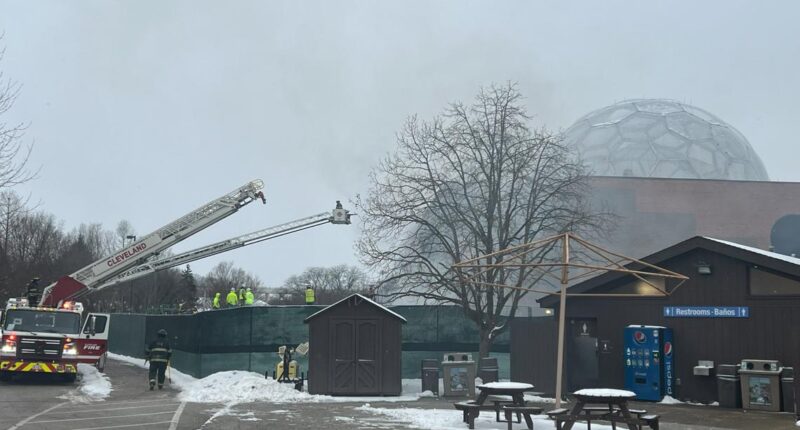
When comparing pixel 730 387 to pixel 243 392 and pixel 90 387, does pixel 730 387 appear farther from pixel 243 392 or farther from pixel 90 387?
pixel 90 387

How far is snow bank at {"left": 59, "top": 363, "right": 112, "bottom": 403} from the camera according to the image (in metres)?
19.1

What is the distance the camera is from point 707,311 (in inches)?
724

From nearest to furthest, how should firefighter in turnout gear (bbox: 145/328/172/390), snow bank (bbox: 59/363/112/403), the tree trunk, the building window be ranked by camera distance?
the building window, snow bank (bbox: 59/363/112/403), firefighter in turnout gear (bbox: 145/328/172/390), the tree trunk

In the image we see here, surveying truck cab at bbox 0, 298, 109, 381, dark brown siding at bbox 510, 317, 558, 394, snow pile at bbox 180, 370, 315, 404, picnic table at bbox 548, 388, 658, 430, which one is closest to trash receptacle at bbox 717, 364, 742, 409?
A: dark brown siding at bbox 510, 317, 558, 394

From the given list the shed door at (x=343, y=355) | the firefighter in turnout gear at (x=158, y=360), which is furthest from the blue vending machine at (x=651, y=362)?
the firefighter in turnout gear at (x=158, y=360)

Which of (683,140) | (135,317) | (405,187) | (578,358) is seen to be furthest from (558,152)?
(683,140)

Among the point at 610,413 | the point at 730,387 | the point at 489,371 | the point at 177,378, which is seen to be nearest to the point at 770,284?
the point at 730,387

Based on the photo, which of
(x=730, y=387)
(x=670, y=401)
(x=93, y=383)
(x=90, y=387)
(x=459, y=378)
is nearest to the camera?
(x=730, y=387)

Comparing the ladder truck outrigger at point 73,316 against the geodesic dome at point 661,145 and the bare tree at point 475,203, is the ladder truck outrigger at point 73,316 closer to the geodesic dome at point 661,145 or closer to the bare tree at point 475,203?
the bare tree at point 475,203

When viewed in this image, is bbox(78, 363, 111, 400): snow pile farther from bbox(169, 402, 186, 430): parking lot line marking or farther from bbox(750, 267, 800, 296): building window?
bbox(750, 267, 800, 296): building window

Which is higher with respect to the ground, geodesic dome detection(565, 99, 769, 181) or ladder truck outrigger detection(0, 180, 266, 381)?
geodesic dome detection(565, 99, 769, 181)

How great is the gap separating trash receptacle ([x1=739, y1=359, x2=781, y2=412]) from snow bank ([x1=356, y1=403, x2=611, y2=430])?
502 centimetres

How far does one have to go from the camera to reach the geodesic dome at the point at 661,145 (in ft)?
182

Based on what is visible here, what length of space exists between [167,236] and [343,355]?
9.38m
